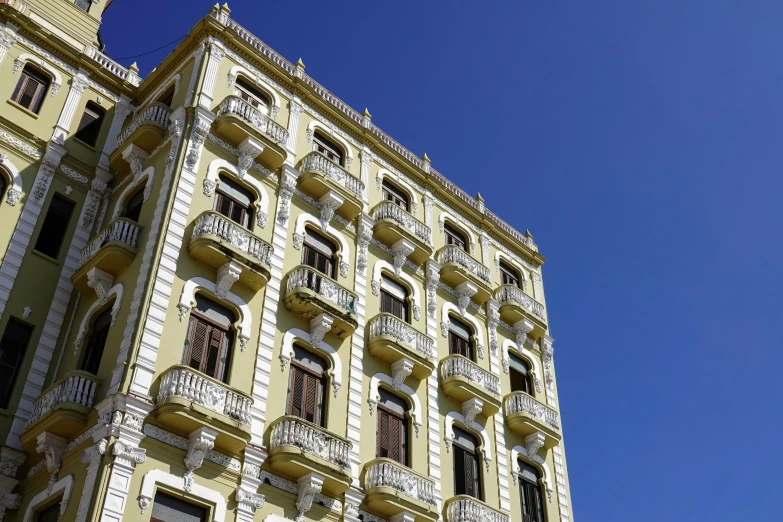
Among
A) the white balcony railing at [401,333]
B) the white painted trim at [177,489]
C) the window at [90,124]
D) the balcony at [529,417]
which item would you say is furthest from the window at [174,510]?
the window at [90,124]

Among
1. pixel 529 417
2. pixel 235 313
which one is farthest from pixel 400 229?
pixel 235 313

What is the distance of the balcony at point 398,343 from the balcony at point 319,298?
1.16m

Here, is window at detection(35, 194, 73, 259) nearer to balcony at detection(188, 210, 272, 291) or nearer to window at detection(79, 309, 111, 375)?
window at detection(79, 309, 111, 375)

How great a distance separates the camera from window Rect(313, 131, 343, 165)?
3129cm

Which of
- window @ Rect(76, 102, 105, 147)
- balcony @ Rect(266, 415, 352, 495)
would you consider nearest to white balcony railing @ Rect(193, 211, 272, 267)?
balcony @ Rect(266, 415, 352, 495)

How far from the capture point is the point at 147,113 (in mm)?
27188

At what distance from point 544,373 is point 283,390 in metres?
15.0

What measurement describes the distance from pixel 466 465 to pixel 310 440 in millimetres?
7949

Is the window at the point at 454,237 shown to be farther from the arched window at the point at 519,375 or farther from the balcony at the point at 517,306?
the arched window at the point at 519,375

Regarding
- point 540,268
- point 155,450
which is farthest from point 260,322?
point 540,268

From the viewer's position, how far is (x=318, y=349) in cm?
2564

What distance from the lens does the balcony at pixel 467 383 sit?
95.6 ft

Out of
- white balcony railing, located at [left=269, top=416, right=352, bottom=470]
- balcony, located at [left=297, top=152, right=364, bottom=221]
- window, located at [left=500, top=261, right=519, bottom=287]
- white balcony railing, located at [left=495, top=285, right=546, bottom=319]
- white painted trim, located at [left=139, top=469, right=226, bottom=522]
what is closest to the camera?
A: white painted trim, located at [left=139, top=469, right=226, bottom=522]

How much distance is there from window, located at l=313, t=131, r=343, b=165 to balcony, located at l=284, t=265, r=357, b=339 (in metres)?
6.38
